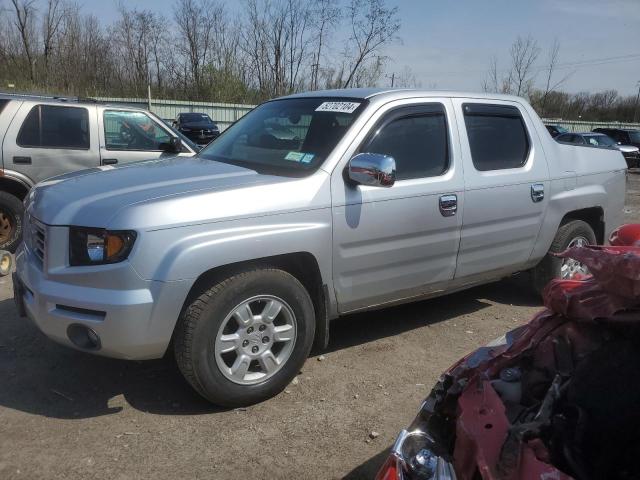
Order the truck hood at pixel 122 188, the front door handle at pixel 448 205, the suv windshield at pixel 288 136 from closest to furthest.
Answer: the truck hood at pixel 122 188 → the suv windshield at pixel 288 136 → the front door handle at pixel 448 205

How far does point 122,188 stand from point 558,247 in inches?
149

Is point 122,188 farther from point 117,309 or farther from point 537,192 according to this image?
point 537,192

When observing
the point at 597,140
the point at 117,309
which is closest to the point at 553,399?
the point at 117,309

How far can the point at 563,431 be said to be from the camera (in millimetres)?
1612

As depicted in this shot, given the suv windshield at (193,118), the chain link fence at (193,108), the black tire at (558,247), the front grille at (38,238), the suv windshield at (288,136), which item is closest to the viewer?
the front grille at (38,238)

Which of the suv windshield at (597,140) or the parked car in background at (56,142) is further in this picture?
the suv windshield at (597,140)

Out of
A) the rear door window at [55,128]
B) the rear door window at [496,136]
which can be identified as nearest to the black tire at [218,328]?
the rear door window at [496,136]

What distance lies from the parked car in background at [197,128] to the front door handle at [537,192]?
16494 mm

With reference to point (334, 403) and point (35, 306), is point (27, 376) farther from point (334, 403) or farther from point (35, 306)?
point (334, 403)

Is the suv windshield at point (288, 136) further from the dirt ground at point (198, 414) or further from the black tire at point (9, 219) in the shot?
the black tire at point (9, 219)

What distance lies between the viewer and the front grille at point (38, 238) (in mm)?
3188

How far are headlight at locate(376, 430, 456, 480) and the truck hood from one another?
1715 millimetres

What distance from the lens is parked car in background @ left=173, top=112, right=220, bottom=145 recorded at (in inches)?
810

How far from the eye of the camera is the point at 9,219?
6754mm
